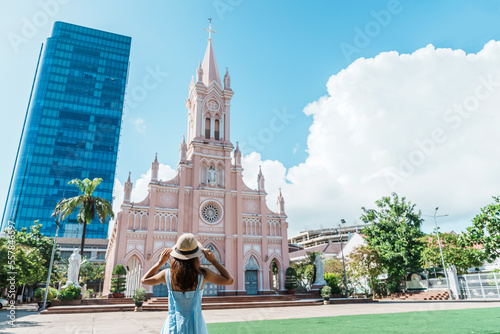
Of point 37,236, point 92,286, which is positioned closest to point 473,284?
point 37,236

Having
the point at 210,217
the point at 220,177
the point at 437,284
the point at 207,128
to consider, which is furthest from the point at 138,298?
the point at 437,284

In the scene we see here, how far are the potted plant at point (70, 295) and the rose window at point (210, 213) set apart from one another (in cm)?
1223

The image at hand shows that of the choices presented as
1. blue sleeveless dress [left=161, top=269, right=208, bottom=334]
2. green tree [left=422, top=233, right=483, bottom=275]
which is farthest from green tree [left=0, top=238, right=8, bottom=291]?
green tree [left=422, top=233, right=483, bottom=275]

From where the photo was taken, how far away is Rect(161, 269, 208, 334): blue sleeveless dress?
3059 mm

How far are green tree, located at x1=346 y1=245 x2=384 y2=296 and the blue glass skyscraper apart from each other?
63.4 meters

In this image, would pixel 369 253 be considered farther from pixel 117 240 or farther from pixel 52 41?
pixel 52 41

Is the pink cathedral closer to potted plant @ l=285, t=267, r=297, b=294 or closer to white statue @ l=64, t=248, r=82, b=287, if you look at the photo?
potted plant @ l=285, t=267, r=297, b=294

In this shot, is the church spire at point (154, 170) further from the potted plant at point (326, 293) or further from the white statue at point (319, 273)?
the potted plant at point (326, 293)

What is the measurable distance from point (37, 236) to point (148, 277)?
127 ft

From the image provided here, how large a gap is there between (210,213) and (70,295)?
44.2 feet

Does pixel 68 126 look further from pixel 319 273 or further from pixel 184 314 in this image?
pixel 184 314

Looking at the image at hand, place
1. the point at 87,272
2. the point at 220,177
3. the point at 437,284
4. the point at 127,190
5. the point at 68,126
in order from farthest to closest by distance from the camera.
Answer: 1. the point at 68,126
2. the point at 87,272
3. the point at 220,177
4. the point at 437,284
5. the point at 127,190

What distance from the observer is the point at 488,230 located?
22719 millimetres

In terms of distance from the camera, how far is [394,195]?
33.4m
